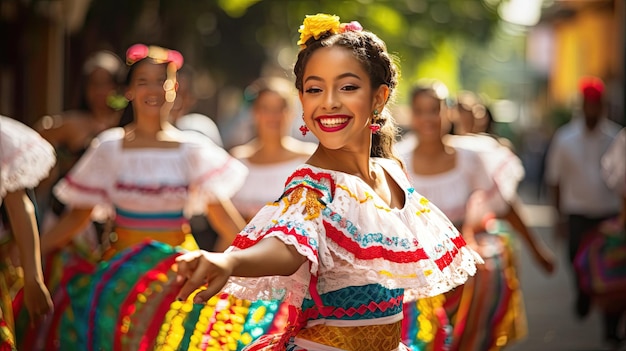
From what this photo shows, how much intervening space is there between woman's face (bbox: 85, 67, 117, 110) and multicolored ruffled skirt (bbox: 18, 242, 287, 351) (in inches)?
105

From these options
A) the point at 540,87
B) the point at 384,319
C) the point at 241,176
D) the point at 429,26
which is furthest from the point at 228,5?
the point at 540,87

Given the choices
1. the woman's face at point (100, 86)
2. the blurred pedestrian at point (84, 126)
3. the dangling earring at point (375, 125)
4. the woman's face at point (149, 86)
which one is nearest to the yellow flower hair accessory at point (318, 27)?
the dangling earring at point (375, 125)

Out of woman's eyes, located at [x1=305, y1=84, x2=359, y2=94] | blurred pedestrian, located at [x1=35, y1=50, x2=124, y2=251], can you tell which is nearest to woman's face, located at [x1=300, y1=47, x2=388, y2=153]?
woman's eyes, located at [x1=305, y1=84, x2=359, y2=94]

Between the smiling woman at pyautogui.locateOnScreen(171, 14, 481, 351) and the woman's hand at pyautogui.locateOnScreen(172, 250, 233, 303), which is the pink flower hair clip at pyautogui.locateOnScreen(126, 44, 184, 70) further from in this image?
the woman's hand at pyautogui.locateOnScreen(172, 250, 233, 303)

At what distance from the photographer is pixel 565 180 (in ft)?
37.4

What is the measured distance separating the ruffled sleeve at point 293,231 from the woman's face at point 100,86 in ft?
16.8

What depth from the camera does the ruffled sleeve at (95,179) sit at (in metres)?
7.01

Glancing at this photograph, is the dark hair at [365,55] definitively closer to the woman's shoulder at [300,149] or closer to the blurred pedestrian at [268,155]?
the blurred pedestrian at [268,155]

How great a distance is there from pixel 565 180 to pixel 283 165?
130 inches

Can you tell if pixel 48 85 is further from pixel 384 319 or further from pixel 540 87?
pixel 540 87

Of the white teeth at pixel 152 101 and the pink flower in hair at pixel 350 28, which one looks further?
the white teeth at pixel 152 101

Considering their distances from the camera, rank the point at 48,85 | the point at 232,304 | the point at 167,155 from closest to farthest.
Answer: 1. the point at 232,304
2. the point at 167,155
3. the point at 48,85

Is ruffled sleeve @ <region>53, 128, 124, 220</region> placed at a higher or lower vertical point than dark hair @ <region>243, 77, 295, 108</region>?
lower

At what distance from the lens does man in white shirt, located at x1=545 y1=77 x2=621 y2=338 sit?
11.0m
